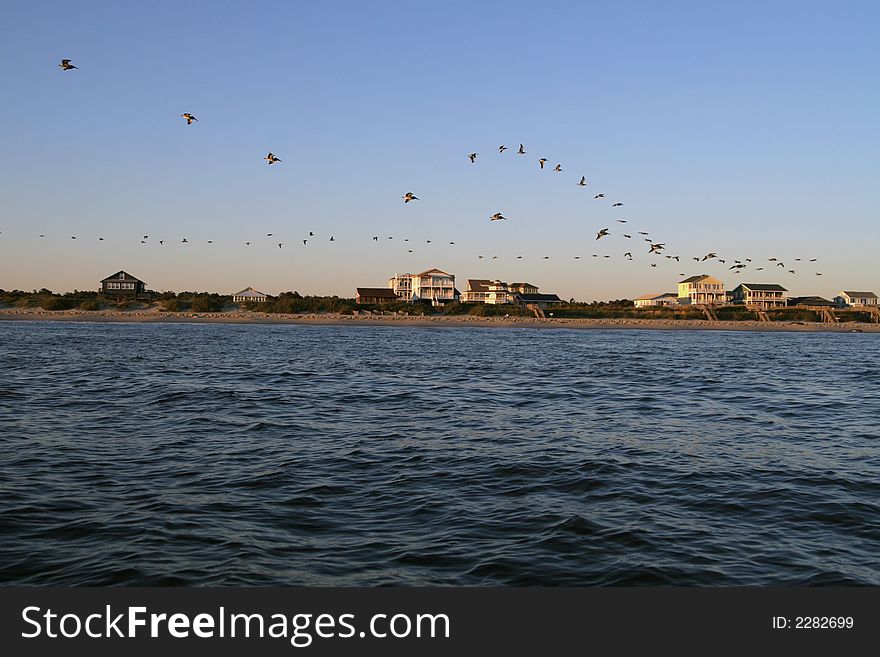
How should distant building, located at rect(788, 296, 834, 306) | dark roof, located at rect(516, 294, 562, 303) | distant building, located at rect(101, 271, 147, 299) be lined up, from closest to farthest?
1. distant building, located at rect(101, 271, 147, 299)
2. dark roof, located at rect(516, 294, 562, 303)
3. distant building, located at rect(788, 296, 834, 306)

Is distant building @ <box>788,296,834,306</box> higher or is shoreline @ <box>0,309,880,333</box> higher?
distant building @ <box>788,296,834,306</box>

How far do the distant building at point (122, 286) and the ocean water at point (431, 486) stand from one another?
113 metres

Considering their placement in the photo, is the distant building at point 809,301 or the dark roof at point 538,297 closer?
the dark roof at point 538,297

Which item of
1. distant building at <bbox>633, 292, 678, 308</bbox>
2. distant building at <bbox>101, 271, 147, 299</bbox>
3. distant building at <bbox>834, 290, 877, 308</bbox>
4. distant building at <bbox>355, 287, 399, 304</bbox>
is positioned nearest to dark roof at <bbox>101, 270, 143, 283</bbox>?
distant building at <bbox>101, 271, 147, 299</bbox>

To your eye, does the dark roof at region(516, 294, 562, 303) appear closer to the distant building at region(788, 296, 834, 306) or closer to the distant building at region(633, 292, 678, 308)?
the distant building at region(633, 292, 678, 308)

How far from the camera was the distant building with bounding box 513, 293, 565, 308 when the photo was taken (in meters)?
141

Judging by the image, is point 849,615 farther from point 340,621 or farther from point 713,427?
point 713,427

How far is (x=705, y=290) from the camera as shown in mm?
153625

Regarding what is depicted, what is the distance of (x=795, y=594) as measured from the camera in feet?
23.5

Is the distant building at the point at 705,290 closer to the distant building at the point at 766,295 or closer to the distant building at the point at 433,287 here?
the distant building at the point at 766,295

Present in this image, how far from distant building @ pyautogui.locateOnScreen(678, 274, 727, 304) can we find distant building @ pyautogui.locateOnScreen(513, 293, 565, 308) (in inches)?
1108

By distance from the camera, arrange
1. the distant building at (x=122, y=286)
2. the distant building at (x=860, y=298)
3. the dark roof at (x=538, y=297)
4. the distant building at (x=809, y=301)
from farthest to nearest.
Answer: the distant building at (x=860, y=298) → the distant building at (x=809, y=301) → the dark roof at (x=538, y=297) → the distant building at (x=122, y=286)

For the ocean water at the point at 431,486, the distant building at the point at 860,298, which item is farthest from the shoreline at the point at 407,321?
the ocean water at the point at 431,486

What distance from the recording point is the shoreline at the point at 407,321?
101 metres
